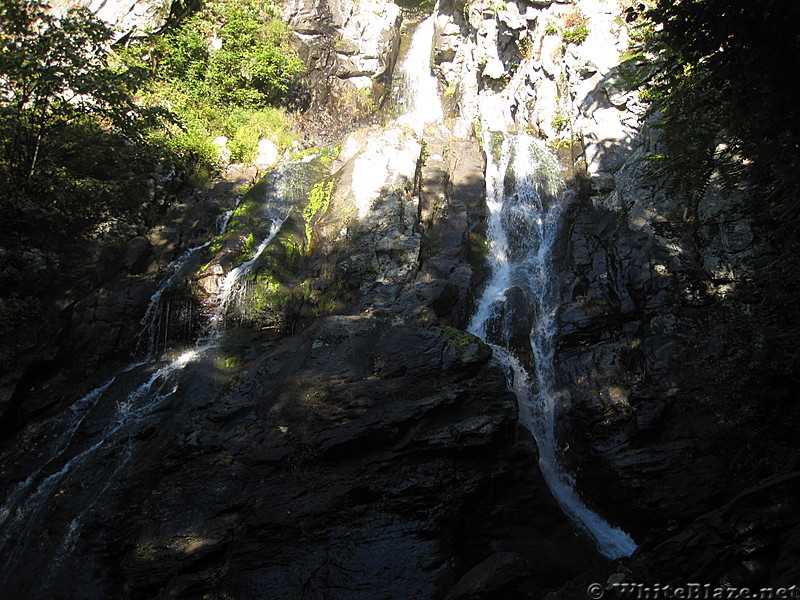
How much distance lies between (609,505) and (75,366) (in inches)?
428

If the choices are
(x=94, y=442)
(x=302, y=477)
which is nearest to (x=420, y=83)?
(x=94, y=442)

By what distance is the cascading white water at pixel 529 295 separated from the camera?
8.23m

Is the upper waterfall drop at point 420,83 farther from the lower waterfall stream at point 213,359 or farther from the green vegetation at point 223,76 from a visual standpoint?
the green vegetation at point 223,76

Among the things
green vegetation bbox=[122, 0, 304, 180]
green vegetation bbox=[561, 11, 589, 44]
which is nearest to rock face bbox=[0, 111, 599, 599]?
green vegetation bbox=[122, 0, 304, 180]

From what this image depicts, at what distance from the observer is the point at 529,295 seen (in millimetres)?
11273

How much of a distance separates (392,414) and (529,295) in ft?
18.4

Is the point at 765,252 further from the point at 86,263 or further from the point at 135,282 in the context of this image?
the point at 86,263

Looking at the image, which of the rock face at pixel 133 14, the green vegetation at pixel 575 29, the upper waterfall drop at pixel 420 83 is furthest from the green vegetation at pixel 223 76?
the green vegetation at pixel 575 29

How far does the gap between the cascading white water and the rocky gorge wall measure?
343 millimetres

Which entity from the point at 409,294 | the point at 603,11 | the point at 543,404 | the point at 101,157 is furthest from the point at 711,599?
the point at 603,11

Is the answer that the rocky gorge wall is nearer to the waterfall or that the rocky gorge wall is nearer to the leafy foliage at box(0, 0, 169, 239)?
the waterfall

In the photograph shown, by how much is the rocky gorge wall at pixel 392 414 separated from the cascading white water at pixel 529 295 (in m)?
0.34

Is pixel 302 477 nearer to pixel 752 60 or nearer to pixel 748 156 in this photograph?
pixel 752 60

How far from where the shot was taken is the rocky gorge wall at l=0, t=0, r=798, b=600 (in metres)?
5.76
